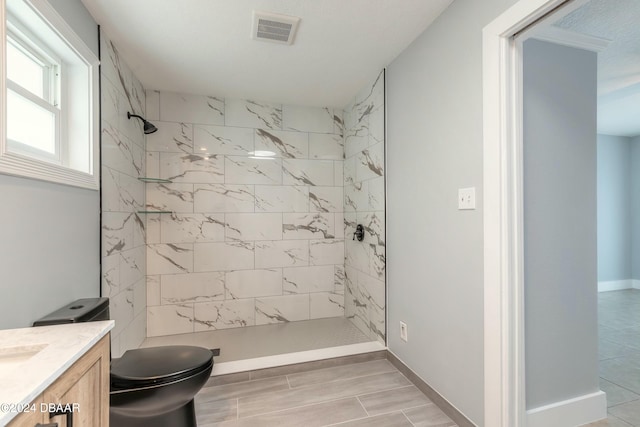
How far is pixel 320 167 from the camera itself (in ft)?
10.4

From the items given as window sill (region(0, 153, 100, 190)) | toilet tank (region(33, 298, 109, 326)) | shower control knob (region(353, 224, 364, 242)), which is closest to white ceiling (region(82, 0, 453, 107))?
window sill (region(0, 153, 100, 190))

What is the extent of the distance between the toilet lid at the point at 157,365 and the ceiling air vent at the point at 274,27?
1892 millimetres

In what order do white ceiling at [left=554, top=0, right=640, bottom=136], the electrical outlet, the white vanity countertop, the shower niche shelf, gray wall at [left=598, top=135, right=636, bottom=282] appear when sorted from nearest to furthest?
the white vanity countertop
white ceiling at [left=554, top=0, right=640, bottom=136]
the electrical outlet
the shower niche shelf
gray wall at [left=598, top=135, right=636, bottom=282]

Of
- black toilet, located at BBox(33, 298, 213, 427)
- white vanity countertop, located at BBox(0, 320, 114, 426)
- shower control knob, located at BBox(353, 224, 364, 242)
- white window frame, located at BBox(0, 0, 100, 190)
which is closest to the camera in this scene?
white vanity countertop, located at BBox(0, 320, 114, 426)

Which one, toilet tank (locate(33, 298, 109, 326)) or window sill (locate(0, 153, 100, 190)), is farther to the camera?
toilet tank (locate(33, 298, 109, 326))

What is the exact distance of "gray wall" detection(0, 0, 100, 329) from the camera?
1.10 meters

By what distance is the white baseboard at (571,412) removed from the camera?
4.74ft

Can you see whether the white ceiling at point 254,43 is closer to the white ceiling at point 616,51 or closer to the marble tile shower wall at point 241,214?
the marble tile shower wall at point 241,214

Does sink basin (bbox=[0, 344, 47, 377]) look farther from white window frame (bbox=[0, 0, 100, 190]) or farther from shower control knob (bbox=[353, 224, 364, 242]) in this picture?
shower control knob (bbox=[353, 224, 364, 242])

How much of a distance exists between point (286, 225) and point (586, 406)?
99.2 inches

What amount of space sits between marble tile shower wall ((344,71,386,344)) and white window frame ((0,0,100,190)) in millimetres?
1959

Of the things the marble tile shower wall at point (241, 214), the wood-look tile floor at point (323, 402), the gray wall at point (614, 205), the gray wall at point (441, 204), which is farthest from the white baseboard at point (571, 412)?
the gray wall at point (614, 205)

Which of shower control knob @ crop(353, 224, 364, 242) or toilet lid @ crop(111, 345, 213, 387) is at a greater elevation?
shower control knob @ crop(353, 224, 364, 242)

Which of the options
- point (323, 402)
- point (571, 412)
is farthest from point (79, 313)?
point (571, 412)
